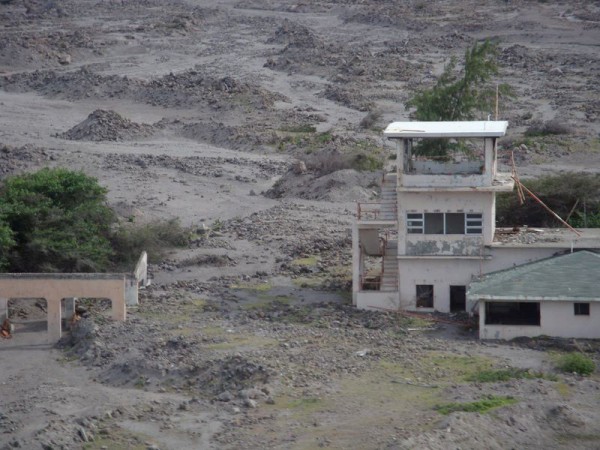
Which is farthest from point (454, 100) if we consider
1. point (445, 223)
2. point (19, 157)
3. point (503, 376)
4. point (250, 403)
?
point (250, 403)

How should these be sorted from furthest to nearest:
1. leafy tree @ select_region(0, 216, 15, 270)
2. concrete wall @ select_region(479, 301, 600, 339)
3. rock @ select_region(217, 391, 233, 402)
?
1. leafy tree @ select_region(0, 216, 15, 270)
2. concrete wall @ select_region(479, 301, 600, 339)
3. rock @ select_region(217, 391, 233, 402)

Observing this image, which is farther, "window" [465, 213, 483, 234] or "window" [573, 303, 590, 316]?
"window" [465, 213, 483, 234]

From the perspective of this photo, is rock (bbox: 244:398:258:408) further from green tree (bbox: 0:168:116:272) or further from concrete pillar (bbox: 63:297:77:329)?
green tree (bbox: 0:168:116:272)

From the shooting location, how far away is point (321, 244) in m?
44.3

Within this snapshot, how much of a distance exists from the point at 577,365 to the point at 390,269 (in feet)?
26.9

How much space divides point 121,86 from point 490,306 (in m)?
43.5

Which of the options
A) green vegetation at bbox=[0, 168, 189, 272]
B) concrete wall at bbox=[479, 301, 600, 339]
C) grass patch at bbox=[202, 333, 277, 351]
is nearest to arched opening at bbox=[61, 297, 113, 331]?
green vegetation at bbox=[0, 168, 189, 272]

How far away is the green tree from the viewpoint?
3891 cm

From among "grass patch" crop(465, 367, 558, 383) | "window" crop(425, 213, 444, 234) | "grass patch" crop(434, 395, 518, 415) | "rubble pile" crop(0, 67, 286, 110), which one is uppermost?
"window" crop(425, 213, 444, 234)

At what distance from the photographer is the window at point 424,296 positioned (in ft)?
121

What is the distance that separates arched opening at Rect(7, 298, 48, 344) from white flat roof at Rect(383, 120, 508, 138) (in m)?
10.9

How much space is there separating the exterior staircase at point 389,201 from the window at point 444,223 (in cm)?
58

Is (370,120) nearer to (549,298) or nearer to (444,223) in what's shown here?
(444,223)

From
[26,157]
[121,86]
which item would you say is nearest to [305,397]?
[26,157]
